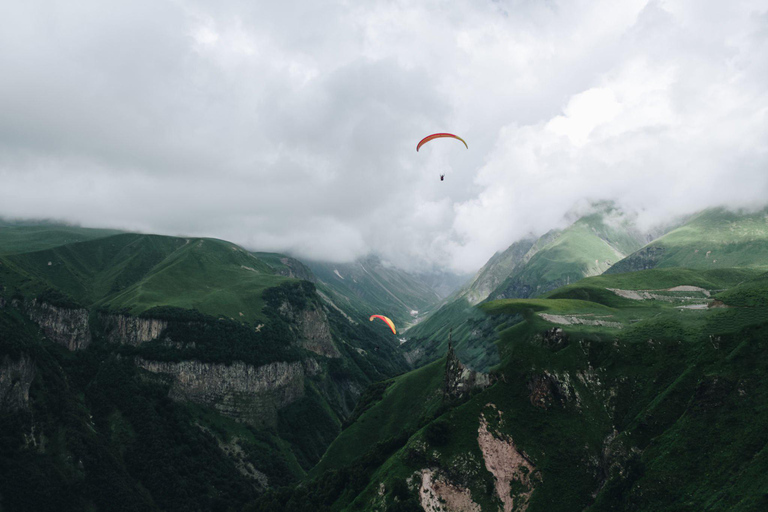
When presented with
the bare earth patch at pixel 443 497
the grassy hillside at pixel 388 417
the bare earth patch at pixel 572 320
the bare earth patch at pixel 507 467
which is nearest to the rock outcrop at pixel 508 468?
the bare earth patch at pixel 507 467

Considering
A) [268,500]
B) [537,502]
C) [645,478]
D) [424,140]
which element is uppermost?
[424,140]

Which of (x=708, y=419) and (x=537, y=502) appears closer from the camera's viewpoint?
(x=708, y=419)

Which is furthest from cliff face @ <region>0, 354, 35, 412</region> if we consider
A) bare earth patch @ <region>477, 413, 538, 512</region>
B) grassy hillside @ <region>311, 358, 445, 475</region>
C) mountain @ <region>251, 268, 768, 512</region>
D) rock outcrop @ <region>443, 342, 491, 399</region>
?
bare earth patch @ <region>477, 413, 538, 512</region>

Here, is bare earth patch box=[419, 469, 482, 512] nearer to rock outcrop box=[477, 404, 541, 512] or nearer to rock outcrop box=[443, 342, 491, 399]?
rock outcrop box=[477, 404, 541, 512]

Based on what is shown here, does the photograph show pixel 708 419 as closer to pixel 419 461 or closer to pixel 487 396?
pixel 487 396

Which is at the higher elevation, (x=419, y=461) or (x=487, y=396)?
(x=487, y=396)

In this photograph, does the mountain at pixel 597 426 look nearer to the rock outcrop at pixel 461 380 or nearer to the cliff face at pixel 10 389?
the rock outcrop at pixel 461 380

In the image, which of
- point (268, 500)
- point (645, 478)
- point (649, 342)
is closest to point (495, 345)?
point (649, 342)
